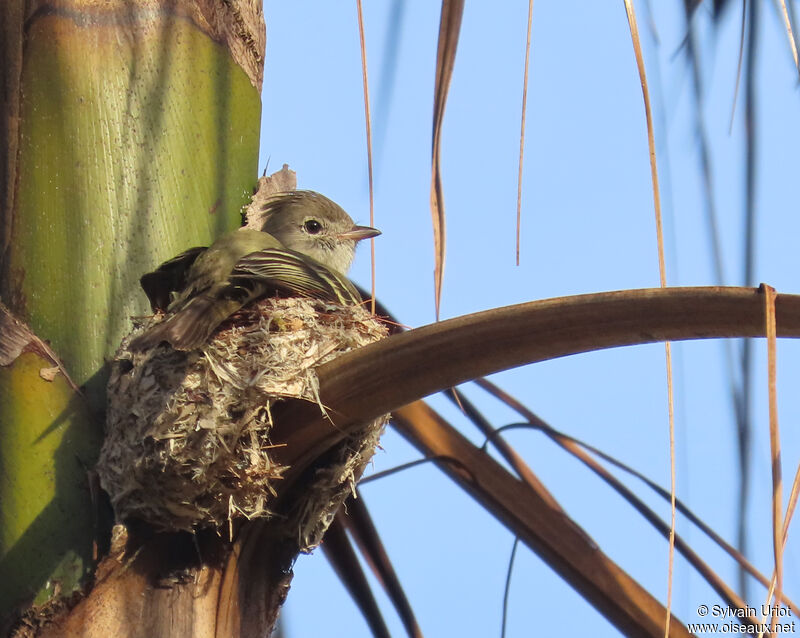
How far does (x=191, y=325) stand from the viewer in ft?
10.6

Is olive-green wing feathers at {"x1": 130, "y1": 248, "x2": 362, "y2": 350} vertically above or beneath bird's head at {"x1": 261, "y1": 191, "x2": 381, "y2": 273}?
beneath

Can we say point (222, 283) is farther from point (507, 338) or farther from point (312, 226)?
point (312, 226)

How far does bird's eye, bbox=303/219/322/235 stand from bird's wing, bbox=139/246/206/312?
6.22 ft

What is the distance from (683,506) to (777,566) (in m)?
1.62

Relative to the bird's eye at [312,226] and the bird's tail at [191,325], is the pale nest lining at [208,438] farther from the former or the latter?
the bird's eye at [312,226]

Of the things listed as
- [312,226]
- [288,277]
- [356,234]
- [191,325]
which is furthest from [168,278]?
[356,234]

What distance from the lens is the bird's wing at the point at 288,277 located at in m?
3.66

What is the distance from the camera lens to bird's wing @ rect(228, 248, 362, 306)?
3656 mm

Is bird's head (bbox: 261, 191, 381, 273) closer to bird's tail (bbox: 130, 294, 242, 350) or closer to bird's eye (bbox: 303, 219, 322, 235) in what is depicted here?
bird's eye (bbox: 303, 219, 322, 235)

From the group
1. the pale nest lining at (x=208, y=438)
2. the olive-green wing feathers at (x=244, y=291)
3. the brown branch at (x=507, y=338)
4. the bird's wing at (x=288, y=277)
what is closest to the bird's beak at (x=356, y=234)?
the olive-green wing feathers at (x=244, y=291)

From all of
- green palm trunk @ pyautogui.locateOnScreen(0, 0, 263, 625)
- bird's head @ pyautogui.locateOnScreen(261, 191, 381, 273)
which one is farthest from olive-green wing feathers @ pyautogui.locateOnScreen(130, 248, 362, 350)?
bird's head @ pyautogui.locateOnScreen(261, 191, 381, 273)

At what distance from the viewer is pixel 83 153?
3.06 m

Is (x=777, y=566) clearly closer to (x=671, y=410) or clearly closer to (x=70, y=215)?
(x=671, y=410)

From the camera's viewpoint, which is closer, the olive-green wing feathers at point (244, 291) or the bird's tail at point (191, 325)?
the bird's tail at point (191, 325)
